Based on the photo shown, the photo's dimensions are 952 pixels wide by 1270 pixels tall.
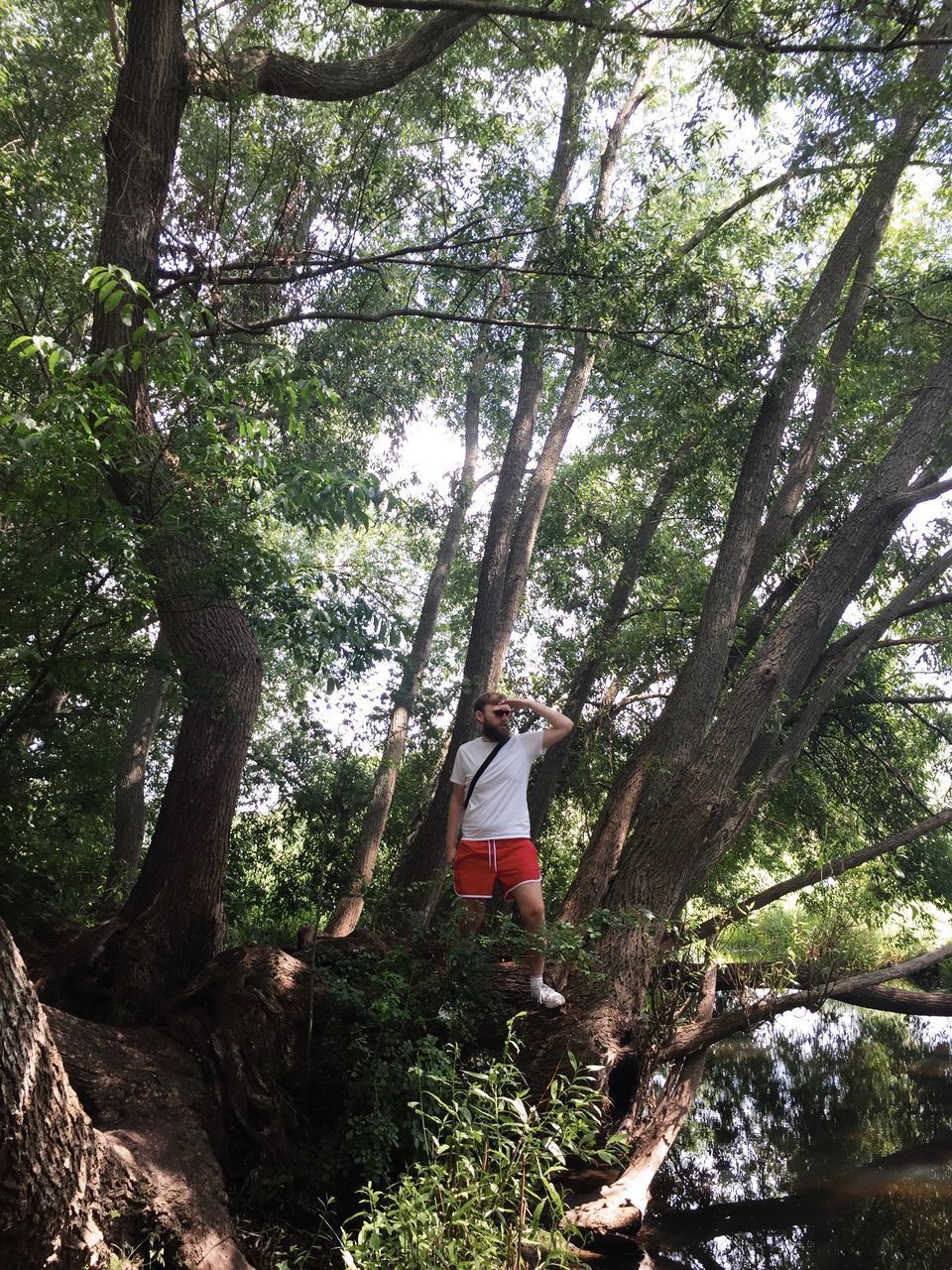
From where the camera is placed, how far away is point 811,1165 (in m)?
6.45

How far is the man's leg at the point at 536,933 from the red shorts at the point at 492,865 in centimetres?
5

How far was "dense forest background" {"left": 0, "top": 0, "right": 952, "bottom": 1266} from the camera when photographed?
13.8ft

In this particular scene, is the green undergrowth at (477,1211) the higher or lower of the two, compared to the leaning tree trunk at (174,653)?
lower

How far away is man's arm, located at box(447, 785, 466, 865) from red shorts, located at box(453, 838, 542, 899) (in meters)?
0.10

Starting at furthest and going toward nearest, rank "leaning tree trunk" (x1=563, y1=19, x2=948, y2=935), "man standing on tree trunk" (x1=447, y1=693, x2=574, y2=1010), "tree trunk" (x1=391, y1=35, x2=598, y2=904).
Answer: "tree trunk" (x1=391, y1=35, x2=598, y2=904) → "leaning tree trunk" (x1=563, y1=19, x2=948, y2=935) → "man standing on tree trunk" (x1=447, y1=693, x2=574, y2=1010)

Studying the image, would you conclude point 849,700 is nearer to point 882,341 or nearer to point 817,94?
point 882,341

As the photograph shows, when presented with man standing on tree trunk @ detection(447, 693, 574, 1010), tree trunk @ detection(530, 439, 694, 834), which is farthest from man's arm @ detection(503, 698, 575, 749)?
tree trunk @ detection(530, 439, 694, 834)

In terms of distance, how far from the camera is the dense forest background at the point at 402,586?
13.8 ft

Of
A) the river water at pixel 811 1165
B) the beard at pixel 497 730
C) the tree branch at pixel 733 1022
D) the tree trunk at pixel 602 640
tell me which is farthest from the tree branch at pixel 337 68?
the river water at pixel 811 1165

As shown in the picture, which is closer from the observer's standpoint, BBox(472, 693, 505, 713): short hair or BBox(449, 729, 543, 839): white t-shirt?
BBox(449, 729, 543, 839): white t-shirt

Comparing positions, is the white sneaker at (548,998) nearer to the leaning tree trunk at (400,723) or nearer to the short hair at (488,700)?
the short hair at (488,700)

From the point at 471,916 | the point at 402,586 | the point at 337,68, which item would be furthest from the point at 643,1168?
the point at 337,68

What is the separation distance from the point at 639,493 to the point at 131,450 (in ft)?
27.4

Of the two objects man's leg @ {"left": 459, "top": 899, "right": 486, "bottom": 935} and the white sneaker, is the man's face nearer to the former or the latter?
man's leg @ {"left": 459, "top": 899, "right": 486, "bottom": 935}
